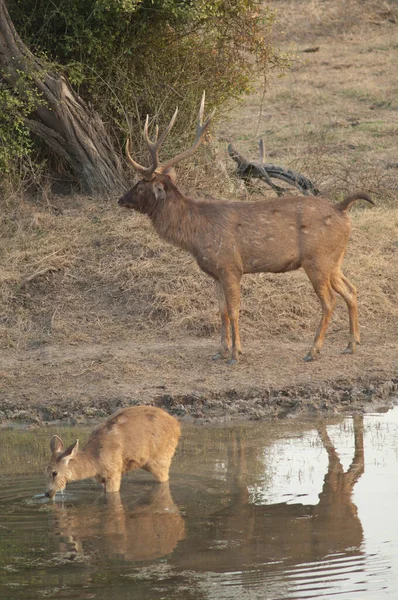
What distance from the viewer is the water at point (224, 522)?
19.4 ft

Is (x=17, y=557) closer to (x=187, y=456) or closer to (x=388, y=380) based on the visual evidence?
(x=187, y=456)

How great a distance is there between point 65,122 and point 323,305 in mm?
4765

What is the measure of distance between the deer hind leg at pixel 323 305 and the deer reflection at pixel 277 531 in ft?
9.40

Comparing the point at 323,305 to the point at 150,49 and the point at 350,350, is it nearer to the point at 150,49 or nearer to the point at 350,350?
the point at 350,350

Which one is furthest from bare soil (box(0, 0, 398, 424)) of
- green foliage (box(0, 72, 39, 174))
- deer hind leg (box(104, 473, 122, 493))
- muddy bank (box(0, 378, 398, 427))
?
deer hind leg (box(104, 473, 122, 493))

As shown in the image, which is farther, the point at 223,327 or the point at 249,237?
the point at 223,327

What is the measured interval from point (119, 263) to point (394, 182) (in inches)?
229

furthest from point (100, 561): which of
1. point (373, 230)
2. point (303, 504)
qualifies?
point (373, 230)

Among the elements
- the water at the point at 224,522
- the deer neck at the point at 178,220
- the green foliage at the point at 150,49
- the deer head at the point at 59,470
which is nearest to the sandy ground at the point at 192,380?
the water at the point at 224,522

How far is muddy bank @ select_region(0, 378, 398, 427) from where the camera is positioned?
30.4 feet

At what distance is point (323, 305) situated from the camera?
10773mm

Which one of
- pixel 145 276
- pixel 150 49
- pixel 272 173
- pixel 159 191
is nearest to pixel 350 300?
pixel 159 191

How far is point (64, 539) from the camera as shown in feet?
21.9

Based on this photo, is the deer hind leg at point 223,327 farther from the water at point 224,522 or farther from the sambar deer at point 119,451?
the sambar deer at point 119,451
